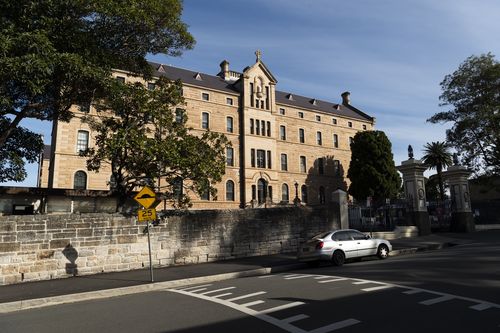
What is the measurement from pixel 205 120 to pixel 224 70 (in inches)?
452

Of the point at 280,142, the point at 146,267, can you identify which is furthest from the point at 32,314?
the point at 280,142

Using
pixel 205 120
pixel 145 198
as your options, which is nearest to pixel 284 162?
pixel 205 120

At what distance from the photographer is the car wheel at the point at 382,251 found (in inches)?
652

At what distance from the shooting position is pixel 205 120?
45281 millimetres

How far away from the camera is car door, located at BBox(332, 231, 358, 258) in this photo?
15.4 metres

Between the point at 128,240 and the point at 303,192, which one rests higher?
the point at 303,192

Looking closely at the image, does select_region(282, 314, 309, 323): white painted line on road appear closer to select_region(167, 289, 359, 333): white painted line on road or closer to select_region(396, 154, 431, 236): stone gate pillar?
select_region(167, 289, 359, 333): white painted line on road

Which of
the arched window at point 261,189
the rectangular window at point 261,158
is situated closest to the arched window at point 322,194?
the arched window at point 261,189

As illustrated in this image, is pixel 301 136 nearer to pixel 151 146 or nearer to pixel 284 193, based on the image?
Answer: pixel 284 193

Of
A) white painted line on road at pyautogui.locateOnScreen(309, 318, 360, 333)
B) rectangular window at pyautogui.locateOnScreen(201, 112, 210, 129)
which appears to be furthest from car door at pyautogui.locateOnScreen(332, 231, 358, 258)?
rectangular window at pyautogui.locateOnScreen(201, 112, 210, 129)

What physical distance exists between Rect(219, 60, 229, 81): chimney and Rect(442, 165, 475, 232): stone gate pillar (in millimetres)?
32048

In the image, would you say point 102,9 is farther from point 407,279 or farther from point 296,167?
point 296,167

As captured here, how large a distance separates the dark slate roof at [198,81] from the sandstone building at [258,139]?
13 centimetres

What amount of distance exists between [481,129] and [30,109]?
32053 millimetres
